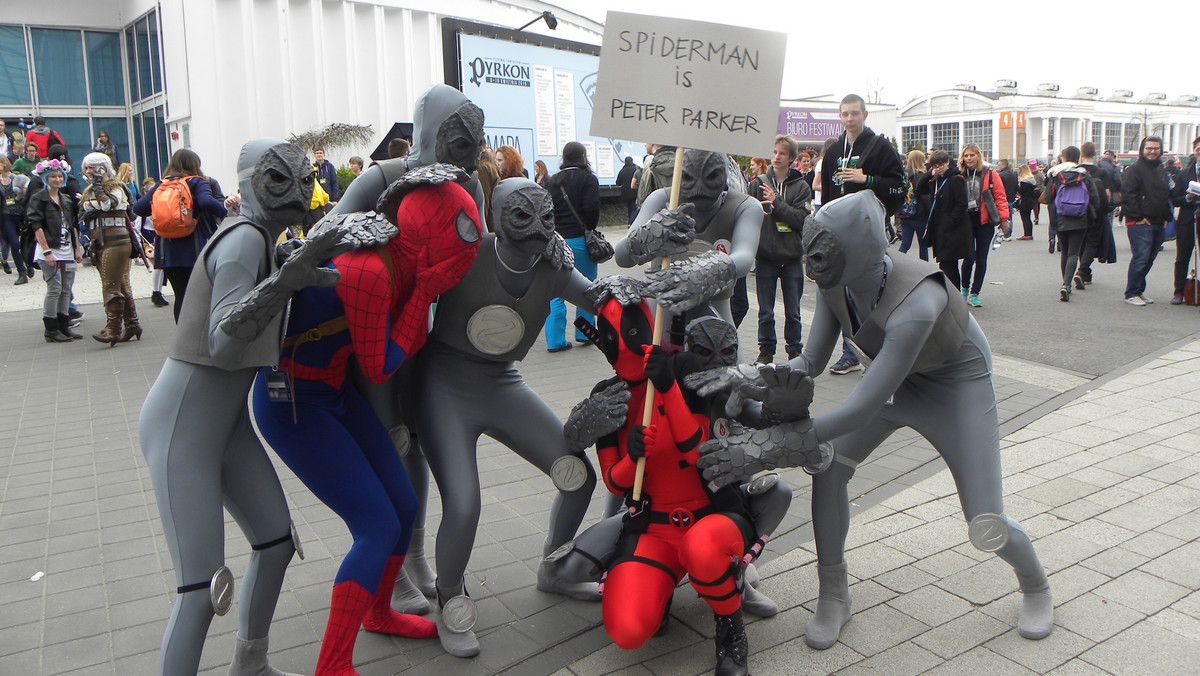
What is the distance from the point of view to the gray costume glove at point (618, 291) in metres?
3.19

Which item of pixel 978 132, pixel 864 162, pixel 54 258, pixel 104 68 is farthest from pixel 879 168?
pixel 978 132

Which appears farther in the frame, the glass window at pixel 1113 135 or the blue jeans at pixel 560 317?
the glass window at pixel 1113 135

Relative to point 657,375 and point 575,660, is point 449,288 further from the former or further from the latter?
point 575,660

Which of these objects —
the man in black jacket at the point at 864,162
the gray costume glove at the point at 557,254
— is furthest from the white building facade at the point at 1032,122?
the gray costume glove at the point at 557,254

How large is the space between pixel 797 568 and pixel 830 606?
1.88 ft

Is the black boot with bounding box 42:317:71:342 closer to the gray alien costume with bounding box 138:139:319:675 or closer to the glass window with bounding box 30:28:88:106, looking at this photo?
the gray alien costume with bounding box 138:139:319:675

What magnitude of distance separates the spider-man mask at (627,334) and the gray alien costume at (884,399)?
47cm

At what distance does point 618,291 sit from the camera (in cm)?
321

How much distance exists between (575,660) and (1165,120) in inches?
2585

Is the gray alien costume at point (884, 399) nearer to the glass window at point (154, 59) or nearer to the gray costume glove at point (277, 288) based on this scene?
the gray costume glove at point (277, 288)

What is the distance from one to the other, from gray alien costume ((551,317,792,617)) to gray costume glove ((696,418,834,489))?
12.7 inches

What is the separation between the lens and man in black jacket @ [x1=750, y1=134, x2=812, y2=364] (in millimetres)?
7480

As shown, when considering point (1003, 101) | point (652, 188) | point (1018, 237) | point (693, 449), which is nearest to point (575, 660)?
point (693, 449)

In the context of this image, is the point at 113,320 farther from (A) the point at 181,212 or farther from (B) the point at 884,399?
(B) the point at 884,399
